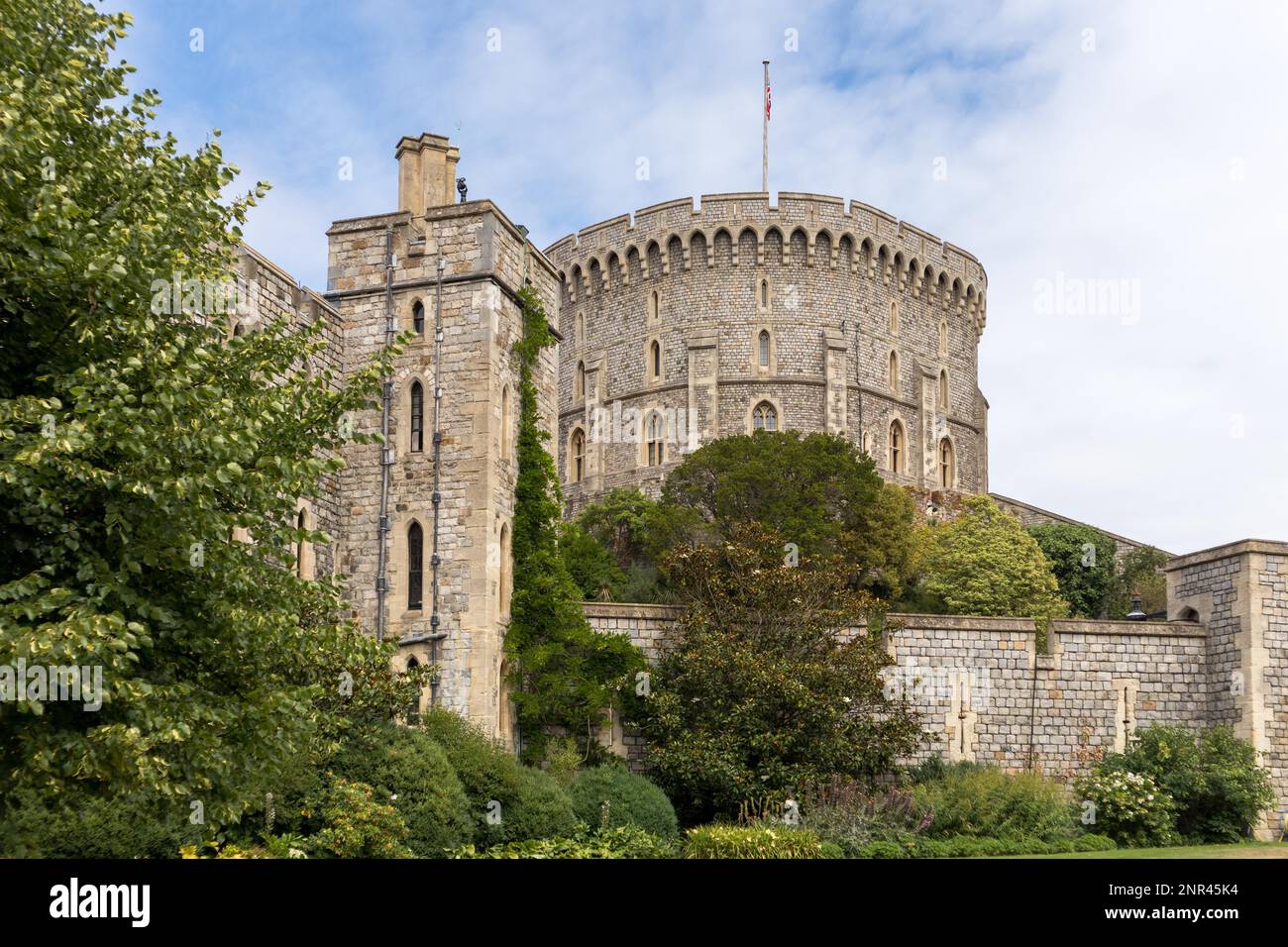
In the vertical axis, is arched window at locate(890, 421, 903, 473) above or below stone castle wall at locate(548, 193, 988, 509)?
below

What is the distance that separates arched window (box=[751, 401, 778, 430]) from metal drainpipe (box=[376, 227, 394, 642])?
3002 centimetres

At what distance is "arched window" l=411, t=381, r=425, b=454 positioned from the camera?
26.6 metres

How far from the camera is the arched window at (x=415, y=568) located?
84.9 ft

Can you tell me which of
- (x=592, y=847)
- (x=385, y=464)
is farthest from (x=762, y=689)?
(x=385, y=464)

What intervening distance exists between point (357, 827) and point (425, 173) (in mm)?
14531

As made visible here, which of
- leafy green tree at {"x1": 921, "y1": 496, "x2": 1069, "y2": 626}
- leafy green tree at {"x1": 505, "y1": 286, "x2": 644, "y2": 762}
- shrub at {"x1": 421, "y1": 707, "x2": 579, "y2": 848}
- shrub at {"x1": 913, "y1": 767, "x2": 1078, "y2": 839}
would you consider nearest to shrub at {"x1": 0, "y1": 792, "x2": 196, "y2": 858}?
shrub at {"x1": 421, "y1": 707, "x2": 579, "y2": 848}

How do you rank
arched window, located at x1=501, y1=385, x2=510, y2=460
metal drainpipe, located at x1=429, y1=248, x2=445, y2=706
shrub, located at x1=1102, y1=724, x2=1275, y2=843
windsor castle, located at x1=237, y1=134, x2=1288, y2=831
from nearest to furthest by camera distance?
metal drainpipe, located at x1=429, y1=248, x2=445, y2=706 → windsor castle, located at x1=237, y1=134, x2=1288, y2=831 → shrub, located at x1=1102, y1=724, x2=1275, y2=843 → arched window, located at x1=501, y1=385, x2=510, y2=460

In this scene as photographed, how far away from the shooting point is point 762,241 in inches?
2203

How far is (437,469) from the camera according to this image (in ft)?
85.9
